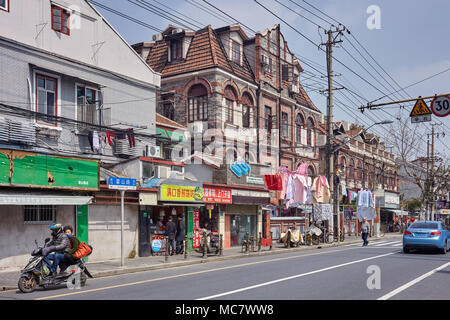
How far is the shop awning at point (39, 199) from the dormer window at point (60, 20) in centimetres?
719

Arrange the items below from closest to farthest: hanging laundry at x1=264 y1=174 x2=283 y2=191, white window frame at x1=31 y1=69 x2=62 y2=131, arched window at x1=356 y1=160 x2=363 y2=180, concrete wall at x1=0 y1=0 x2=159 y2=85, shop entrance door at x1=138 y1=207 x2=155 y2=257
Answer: concrete wall at x1=0 y1=0 x2=159 y2=85, white window frame at x1=31 y1=69 x2=62 y2=131, shop entrance door at x1=138 y1=207 x2=155 y2=257, hanging laundry at x1=264 y1=174 x2=283 y2=191, arched window at x1=356 y1=160 x2=363 y2=180

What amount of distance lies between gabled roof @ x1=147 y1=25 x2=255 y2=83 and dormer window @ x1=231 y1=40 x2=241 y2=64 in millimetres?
513

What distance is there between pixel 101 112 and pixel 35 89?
142 inches

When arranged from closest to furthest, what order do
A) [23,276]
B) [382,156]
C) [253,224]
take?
1. [23,276]
2. [253,224]
3. [382,156]

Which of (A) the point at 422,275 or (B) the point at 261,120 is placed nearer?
(A) the point at 422,275

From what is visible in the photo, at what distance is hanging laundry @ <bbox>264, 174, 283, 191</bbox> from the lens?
30.5 meters

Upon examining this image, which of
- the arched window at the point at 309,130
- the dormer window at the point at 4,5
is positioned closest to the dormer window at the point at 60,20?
the dormer window at the point at 4,5

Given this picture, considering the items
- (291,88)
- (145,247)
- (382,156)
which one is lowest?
(145,247)

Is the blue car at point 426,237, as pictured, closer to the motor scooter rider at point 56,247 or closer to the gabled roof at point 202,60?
the gabled roof at point 202,60

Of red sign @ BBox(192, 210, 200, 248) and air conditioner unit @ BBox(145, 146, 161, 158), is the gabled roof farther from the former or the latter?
red sign @ BBox(192, 210, 200, 248)

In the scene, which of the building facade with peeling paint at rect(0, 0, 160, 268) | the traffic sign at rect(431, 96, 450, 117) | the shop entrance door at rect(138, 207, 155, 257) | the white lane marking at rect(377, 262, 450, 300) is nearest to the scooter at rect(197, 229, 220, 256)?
the shop entrance door at rect(138, 207, 155, 257)

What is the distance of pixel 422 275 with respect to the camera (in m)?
13.8

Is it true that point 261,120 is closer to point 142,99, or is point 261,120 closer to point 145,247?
point 142,99
